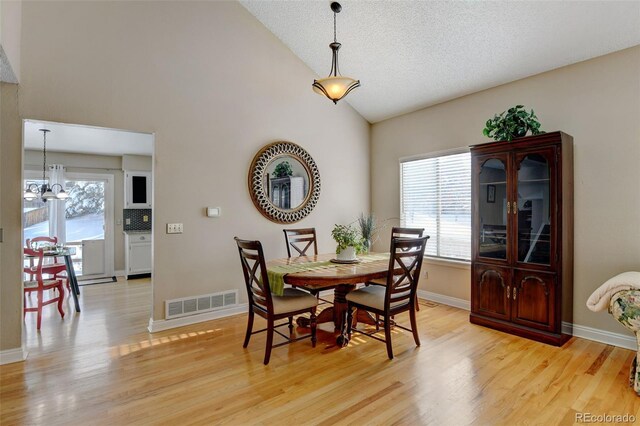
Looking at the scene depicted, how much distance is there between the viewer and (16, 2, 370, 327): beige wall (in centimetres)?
300

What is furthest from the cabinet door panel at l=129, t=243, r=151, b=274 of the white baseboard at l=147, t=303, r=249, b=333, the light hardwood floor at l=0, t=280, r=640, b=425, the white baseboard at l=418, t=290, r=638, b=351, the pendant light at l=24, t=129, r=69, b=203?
the white baseboard at l=418, t=290, r=638, b=351

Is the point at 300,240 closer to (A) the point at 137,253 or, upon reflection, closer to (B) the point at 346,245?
(B) the point at 346,245

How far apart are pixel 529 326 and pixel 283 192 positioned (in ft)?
10.6

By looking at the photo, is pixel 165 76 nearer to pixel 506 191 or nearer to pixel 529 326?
pixel 506 191

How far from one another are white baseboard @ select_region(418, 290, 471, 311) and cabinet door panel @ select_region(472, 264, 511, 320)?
542 mm

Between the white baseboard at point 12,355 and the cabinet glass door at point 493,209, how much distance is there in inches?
178

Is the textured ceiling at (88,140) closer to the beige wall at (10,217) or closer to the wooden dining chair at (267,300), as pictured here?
the beige wall at (10,217)

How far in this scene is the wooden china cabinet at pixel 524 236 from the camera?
119 inches

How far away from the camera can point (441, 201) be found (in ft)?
14.8

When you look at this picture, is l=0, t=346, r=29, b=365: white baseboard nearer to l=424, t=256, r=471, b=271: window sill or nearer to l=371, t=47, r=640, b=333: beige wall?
l=424, t=256, r=471, b=271: window sill

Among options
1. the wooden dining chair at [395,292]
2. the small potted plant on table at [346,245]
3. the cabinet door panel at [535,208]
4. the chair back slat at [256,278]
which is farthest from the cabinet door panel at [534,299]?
the chair back slat at [256,278]

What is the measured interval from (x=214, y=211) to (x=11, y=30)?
7.46ft

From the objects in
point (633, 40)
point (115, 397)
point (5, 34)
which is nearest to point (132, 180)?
point (5, 34)

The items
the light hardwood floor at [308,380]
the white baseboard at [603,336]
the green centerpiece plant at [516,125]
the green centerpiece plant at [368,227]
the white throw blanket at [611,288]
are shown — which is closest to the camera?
the light hardwood floor at [308,380]
